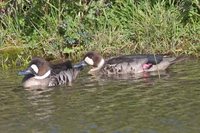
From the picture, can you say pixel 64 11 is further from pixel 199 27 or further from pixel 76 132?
pixel 76 132

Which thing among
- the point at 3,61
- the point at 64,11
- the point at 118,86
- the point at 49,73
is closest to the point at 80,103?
the point at 118,86

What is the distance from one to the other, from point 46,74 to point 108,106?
3007mm

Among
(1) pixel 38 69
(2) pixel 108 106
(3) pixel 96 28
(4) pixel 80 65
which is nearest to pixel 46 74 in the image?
(1) pixel 38 69

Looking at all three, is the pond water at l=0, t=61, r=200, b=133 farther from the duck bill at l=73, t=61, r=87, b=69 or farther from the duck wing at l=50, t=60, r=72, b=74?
the duck bill at l=73, t=61, r=87, b=69

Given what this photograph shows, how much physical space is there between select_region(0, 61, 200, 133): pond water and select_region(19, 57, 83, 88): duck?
0.19 metres

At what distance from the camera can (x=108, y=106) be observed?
9352 millimetres

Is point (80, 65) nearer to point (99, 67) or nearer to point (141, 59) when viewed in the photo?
point (99, 67)

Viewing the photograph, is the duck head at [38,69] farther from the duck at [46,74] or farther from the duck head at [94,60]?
the duck head at [94,60]

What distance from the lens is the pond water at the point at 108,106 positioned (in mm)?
8172

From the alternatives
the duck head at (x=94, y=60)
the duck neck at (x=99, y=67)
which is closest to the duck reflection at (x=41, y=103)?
the duck neck at (x=99, y=67)

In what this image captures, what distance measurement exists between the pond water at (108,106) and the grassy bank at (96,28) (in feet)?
7.56

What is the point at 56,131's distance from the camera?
8.08 m

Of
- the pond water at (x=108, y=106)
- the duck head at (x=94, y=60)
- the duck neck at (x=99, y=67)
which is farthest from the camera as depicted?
the duck head at (x=94, y=60)

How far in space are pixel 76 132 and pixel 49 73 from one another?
436 cm
